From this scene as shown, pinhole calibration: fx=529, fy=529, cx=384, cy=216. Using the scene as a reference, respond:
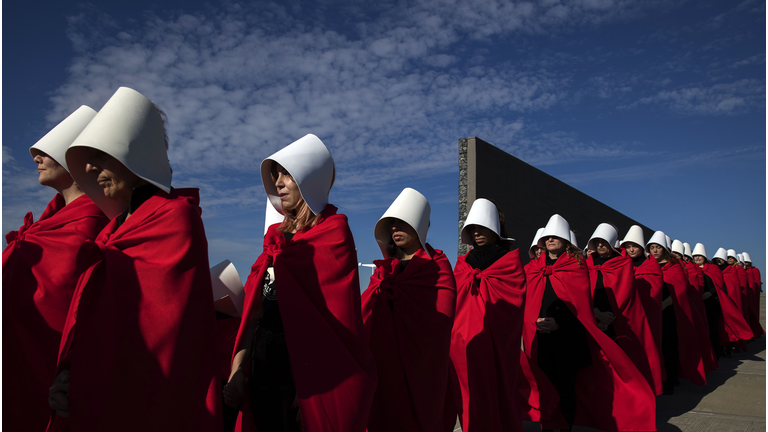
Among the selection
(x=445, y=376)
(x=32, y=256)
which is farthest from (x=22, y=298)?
(x=445, y=376)

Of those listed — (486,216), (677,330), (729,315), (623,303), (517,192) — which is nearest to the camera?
(486,216)

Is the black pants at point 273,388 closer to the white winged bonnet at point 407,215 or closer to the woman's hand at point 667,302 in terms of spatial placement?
the white winged bonnet at point 407,215

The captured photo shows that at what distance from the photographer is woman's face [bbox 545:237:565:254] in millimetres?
5602

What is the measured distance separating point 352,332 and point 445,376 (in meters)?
1.42

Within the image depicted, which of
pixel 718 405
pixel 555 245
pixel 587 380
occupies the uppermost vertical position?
pixel 555 245

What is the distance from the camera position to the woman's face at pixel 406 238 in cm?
416

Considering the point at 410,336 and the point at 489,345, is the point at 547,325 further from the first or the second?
the point at 410,336

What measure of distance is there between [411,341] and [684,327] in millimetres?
6365

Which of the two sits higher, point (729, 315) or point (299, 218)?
point (299, 218)

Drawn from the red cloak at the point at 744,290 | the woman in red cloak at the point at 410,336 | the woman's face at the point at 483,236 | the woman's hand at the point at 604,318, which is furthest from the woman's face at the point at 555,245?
the red cloak at the point at 744,290

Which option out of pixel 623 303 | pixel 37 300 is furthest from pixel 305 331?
pixel 623 303

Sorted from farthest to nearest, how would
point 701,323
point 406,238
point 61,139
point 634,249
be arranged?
point 701,323 → point 634,249 → point 406,238 → point 61,139

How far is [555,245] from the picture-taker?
562 centimetres

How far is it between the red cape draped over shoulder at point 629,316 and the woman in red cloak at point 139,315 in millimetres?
4940
